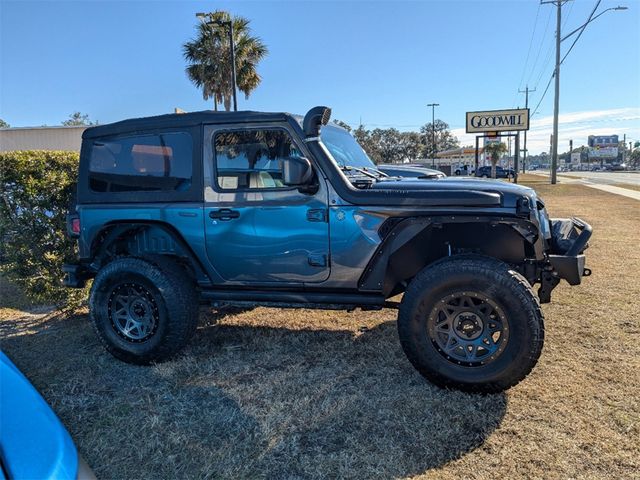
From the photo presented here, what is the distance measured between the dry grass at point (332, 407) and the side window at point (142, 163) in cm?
147

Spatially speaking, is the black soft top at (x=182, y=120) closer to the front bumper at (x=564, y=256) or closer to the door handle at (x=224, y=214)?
the door handle at (x=224, y=214)

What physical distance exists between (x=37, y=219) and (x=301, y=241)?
10.5ft

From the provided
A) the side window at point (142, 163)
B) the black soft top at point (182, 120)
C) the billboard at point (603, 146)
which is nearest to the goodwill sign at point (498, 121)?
the black soft top at point (182, 120)

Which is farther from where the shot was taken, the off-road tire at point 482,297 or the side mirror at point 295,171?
the side mirror at point 295,171

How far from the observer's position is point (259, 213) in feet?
11.9

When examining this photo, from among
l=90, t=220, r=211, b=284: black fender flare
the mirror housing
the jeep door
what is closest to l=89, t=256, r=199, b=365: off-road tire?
l=90, t=220, r=211, b=284: black fender flare

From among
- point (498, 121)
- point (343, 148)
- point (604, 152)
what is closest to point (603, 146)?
point (604, 152)

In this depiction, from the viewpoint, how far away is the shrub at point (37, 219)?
192 inches

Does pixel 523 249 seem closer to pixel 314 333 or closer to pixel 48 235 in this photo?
pixel 314 333

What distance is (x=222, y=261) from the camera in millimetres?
3828

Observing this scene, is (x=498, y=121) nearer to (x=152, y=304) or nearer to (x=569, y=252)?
(x=569, y=252)

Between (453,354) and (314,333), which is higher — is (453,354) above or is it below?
above

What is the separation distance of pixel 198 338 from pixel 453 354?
243 cm

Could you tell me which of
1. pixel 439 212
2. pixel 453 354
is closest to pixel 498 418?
pixel 453 354
